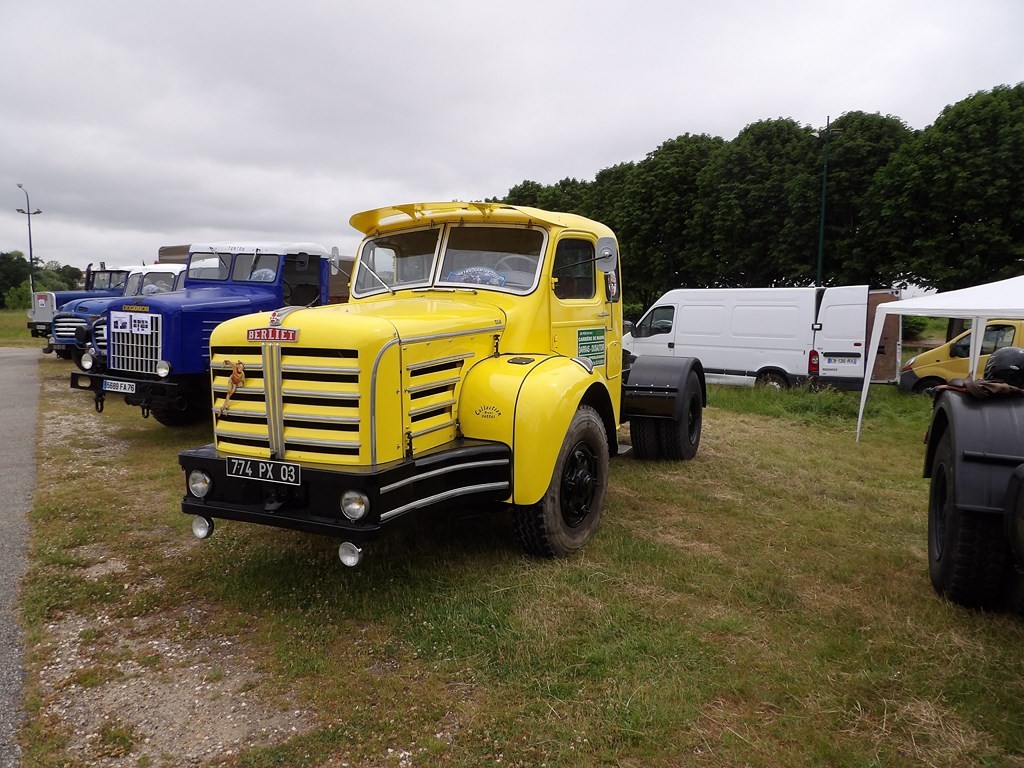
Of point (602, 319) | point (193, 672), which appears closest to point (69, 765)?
point (193, 672)

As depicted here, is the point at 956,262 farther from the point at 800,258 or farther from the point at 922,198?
the point at 800,258

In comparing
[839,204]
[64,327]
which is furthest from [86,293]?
[839,204]

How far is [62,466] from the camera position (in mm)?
7164

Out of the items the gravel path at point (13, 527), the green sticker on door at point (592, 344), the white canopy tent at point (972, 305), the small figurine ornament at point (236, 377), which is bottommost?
the gravel path at point (13, 527)

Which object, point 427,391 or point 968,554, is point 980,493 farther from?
point 427,391

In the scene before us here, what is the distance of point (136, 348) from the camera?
8.13m

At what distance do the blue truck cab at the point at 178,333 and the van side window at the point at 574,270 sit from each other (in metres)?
3.60

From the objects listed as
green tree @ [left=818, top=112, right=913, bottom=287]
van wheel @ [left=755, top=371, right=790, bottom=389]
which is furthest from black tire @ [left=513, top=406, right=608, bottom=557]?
green tree @ [left=818, top=112, right=913, bottom=287]

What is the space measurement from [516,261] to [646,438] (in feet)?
10.2

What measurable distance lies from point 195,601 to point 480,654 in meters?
1.84

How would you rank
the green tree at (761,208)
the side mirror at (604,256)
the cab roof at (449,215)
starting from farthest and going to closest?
the green tree at (761,208) → the side mirror at (604,256) → the cab roof at (449,215)

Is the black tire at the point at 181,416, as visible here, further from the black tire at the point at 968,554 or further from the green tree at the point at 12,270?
the green tree at the point at 12,270

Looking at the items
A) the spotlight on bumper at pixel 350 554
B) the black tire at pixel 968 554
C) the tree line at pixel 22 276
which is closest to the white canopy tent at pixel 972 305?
the black tire at pixel 968 554

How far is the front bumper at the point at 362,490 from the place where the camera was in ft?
11.3
